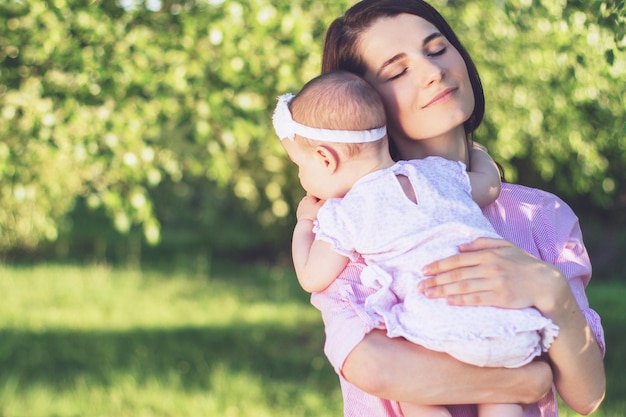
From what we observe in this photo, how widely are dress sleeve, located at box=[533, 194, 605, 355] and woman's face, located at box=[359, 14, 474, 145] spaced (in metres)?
0.30

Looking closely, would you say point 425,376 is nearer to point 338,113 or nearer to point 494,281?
point 494,281

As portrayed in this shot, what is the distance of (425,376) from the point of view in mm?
1697

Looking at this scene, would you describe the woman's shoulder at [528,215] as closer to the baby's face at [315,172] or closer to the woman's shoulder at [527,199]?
the woman's shoulder at [527,199]

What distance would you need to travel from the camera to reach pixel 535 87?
555cm

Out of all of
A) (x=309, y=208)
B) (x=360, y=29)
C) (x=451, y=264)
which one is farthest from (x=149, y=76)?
(x=451, y=264)

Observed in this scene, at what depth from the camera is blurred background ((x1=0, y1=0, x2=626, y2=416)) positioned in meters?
3.63

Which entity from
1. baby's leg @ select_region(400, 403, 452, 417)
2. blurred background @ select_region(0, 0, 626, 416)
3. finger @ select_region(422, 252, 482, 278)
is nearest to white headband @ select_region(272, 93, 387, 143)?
finger @ select_region(422, 252, 482, 278)

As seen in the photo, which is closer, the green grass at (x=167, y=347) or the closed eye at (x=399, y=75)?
the closed eye at (x=399, y=75)

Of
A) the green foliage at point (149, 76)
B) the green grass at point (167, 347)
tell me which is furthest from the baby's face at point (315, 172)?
the green grass at point (167, 347)

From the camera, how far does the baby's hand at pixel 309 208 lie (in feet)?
6.44

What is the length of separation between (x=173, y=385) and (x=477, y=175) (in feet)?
12.7

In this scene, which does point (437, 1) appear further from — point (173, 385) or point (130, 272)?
point (130, 272)

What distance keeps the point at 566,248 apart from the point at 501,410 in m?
0.44

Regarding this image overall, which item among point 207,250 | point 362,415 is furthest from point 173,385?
point 207,250
